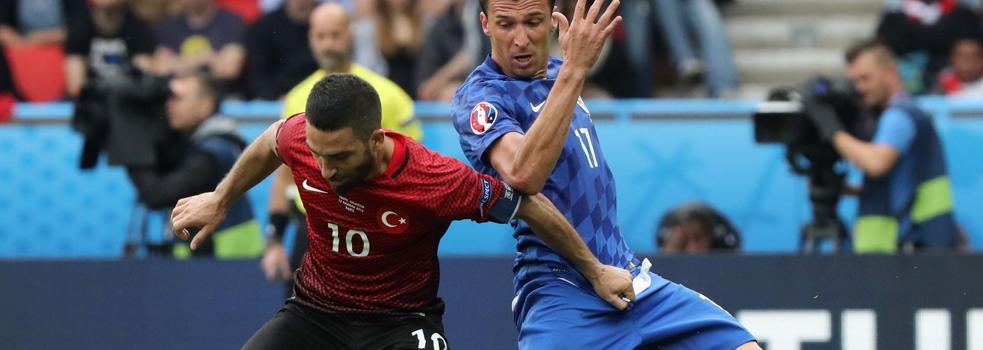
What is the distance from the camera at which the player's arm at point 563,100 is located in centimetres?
498

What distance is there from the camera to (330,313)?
5547mm

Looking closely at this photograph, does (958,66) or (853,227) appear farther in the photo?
(958,66)

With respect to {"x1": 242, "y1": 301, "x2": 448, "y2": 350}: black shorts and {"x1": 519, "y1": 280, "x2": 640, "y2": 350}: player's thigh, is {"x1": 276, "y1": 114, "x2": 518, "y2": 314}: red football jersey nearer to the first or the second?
{"x1": 242, "y1": 301, "x2": 448, "y2": 350}: black shorts

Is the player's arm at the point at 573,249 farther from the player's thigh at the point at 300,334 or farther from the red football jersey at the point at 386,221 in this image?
the player's thigh at the point at 300,334

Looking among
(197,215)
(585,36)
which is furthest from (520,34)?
(197,215)

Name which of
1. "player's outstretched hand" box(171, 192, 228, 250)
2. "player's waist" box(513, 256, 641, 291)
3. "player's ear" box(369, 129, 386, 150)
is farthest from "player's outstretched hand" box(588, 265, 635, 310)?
"player's outstretched hand" box(171, 192, 228, 250)

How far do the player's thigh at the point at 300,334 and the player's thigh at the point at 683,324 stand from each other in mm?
1091

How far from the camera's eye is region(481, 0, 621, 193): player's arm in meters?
4.98

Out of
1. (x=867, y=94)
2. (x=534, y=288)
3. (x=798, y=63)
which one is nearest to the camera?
(x=534, y=288)

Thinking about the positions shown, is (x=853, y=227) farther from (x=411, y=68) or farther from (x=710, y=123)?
(x=411, y=68)

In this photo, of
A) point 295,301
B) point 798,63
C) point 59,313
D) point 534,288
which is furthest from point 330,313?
point 798,63

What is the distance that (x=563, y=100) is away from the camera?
16.4 feet

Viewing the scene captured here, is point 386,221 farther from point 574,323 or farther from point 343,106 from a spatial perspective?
point 574,323

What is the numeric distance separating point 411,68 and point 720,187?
2333mm
